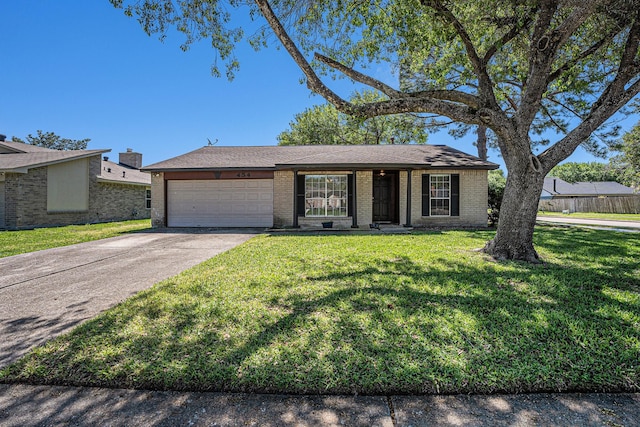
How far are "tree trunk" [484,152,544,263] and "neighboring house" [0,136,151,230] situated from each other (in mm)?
18021

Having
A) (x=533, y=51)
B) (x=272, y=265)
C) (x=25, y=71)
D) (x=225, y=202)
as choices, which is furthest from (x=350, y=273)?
(x=25, y=71)

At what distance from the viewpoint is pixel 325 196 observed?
13.0 meters

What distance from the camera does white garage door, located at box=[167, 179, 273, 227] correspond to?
13852 mm

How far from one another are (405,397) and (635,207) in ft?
120

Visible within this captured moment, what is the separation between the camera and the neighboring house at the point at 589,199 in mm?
27047

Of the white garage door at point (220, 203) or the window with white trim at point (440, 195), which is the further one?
the white garage door at point (220, 203)

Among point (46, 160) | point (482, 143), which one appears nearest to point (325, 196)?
point (482, 143)

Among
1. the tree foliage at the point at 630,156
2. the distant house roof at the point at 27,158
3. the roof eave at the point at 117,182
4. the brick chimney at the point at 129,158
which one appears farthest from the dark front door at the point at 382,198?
the brick chimney at the point at 129,158

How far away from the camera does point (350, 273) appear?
523 centimetres

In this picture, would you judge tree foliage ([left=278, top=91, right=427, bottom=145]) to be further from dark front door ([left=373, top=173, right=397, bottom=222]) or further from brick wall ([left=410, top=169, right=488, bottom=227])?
brick wall ([left=410, top=169, right=488, bottom=227])

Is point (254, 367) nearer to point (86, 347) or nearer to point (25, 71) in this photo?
point (86, 347)

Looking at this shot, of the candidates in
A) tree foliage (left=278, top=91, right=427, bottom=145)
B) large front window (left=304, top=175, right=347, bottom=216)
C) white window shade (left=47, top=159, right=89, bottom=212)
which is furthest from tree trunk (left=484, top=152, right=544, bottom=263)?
tree foliage (left=278, top=91, right=427, bottom=145)

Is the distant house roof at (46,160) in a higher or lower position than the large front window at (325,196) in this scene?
higher

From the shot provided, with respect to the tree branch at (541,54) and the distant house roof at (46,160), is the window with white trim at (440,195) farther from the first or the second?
the distant house roof at (46,160)
